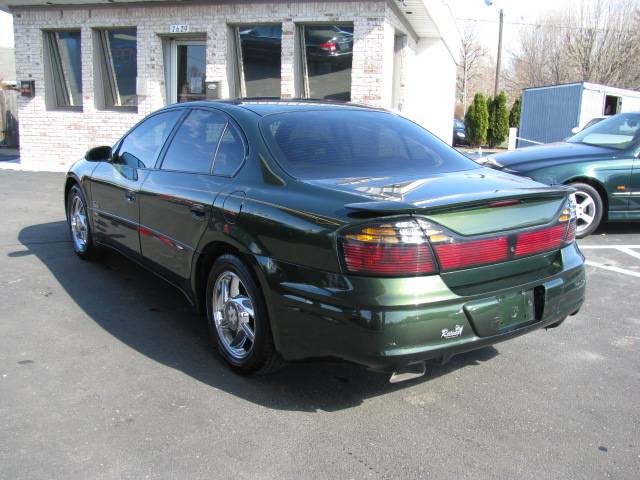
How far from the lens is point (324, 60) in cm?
1282

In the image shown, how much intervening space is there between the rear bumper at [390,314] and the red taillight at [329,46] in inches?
409

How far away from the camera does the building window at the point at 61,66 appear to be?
47.9 feet

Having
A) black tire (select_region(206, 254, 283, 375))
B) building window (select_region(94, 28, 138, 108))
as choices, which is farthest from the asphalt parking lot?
building window (select_region(94, 28, 138, 108))

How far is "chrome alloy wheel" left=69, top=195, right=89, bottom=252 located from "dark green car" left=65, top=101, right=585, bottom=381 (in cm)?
176

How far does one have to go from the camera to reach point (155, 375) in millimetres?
3514

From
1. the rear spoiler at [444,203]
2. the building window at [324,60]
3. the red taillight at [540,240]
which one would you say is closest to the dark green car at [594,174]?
the red taillight at [540,240]

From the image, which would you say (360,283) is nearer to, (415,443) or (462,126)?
(415,443)

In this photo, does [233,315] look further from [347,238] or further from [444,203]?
[444,203]

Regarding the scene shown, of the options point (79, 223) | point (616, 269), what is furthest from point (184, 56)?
point (616, 269)

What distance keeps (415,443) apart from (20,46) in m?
15.2

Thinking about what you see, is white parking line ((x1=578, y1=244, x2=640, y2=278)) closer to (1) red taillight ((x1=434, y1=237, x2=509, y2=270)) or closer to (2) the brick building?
(1) red taillight ((x1=434, y1=237, x2=509, y2=270))

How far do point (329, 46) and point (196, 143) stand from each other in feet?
30.6

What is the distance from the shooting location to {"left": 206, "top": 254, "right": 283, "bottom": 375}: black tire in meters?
3.20

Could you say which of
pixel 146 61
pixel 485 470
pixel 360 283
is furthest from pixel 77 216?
pixel 146 61
